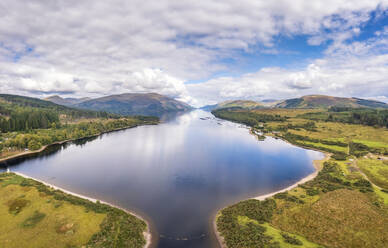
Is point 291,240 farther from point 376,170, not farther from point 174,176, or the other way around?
point 376,170

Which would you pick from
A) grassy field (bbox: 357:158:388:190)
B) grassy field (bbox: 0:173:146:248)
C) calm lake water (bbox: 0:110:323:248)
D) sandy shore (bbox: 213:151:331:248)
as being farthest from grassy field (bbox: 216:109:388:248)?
grassy field (bbox: 0:173:146:248)

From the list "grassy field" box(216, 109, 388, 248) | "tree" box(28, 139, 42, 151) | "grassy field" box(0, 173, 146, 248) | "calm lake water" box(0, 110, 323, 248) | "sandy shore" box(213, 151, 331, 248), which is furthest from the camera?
"tree" box(28, 139, 42, 151)

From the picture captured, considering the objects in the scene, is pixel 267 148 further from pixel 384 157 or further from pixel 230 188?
pixel 230 188

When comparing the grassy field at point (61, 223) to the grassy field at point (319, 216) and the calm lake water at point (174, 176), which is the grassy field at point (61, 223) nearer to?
the calm lake water at point (174, 176)

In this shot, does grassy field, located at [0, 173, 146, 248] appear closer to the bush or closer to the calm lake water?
the calm lake water


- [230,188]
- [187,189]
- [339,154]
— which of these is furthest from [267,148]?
[187,189]

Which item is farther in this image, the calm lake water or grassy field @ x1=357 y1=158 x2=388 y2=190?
grassy field @ x1=357 y1=158 x2=388 y2=190

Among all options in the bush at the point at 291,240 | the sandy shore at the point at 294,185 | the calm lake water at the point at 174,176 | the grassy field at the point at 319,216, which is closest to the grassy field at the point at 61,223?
the calm lake water at the point at 174,176
